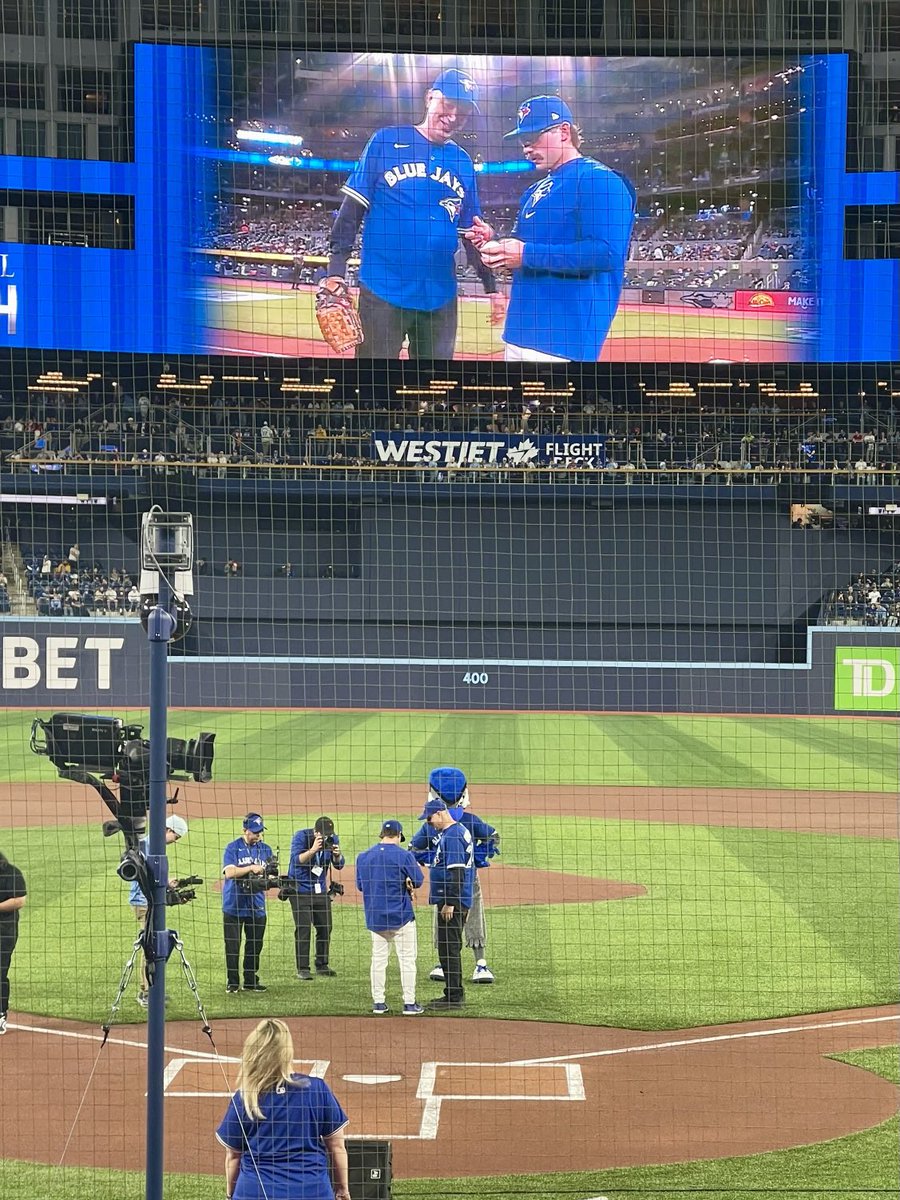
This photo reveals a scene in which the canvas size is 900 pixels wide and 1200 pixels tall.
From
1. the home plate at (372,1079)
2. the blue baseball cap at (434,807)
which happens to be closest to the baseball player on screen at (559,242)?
the blue baseball cap at (434,807)

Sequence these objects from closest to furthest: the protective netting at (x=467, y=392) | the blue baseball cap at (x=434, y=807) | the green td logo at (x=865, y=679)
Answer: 1. the blue baseball cap at (x=434, y=807)
2. the protective netting at (x=467, y=392)
3. the green td logo at (x=865, y=679)

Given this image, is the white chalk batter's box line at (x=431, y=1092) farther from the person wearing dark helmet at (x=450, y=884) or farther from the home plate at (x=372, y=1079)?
the person wearing dark helmet at (x=450, y=884)

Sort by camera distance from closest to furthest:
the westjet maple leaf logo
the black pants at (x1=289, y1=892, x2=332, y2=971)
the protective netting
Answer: the black pants at (x1=289, y1=892, x2=332, y2=971), the protective netting, the westjet maple leaf logo

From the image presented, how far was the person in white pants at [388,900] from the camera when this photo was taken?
403 inches

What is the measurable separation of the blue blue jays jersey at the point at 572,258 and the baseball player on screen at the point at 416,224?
115 cm

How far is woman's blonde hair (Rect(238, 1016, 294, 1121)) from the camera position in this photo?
509cm

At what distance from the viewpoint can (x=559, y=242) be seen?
126 feet

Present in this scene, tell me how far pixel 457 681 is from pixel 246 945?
77.0ft

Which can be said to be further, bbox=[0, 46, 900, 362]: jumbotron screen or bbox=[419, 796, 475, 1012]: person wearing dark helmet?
bbox=[0, 46, 900, 362]: jumbotron screen

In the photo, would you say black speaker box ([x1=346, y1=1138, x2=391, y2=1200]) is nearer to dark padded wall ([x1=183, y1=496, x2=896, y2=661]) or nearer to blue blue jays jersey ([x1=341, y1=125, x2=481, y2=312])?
dark padded wall ([x1=183, y1=496, x2=896, y2=661])

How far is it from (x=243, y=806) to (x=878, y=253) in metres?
29.8

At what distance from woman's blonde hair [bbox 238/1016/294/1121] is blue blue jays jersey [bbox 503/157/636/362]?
34.5 meters

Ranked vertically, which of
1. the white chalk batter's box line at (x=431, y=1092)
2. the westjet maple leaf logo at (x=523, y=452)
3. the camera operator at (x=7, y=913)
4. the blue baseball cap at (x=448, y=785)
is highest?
the westjet maple leaf logo at (x=523, y=452)

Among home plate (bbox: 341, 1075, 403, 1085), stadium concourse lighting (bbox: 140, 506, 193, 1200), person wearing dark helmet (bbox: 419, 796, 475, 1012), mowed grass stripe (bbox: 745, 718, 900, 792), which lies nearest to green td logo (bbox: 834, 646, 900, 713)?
mowed grass stripe (bbox: 745, 718, 900, 792)
